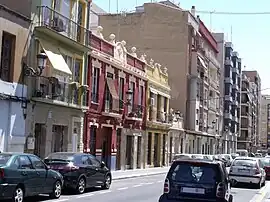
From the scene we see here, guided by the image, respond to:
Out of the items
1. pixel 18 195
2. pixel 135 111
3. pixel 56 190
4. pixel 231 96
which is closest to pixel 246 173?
pixel 56 190

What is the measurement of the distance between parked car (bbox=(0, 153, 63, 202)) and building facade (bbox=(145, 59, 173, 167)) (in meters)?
28.7

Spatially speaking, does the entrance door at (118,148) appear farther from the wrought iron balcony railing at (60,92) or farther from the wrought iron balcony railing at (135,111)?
the wrought iron balcony railing at (60,92)

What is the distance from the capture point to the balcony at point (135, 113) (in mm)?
41531

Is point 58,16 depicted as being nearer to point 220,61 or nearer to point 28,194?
point 28,194

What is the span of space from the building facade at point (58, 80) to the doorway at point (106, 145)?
465cm

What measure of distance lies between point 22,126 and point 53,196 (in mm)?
8780

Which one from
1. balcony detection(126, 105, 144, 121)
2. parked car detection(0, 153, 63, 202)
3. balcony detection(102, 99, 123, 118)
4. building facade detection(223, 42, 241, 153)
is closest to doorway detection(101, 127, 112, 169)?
balcony detection(102, 99, 123, 118)

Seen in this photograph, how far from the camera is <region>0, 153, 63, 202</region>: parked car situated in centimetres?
1503

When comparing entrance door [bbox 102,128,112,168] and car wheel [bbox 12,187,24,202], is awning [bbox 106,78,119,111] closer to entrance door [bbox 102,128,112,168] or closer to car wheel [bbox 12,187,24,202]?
entrance door [bbox 102,128,112,168]

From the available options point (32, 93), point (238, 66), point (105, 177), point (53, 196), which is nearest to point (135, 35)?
point (32, 93)

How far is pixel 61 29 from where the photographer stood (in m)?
28.9

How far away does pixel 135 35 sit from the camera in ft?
185

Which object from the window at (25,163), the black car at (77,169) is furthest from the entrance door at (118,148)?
the window at (25,163)

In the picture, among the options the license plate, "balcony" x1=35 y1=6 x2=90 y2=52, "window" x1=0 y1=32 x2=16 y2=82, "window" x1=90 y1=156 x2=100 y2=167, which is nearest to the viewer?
the license plate
